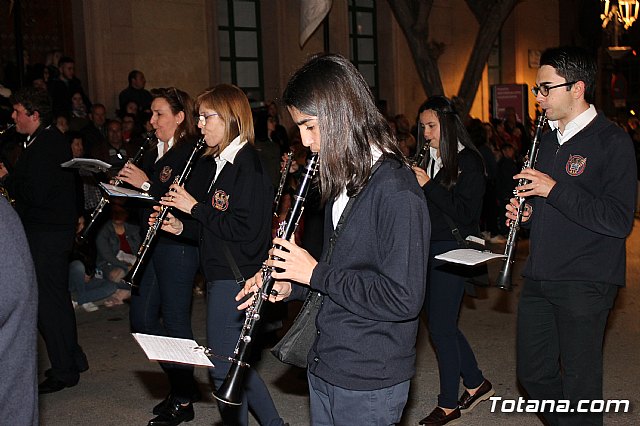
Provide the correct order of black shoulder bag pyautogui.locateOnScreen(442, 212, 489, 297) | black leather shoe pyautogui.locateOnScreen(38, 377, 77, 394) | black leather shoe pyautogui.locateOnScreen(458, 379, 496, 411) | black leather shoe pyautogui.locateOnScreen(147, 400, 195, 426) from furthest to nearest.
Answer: black leather shoe pyautogui.locateOnScreen(38, 377, 77, 394) → black leather shoe pyautogui.locateOnScreen(458, 379, 496, 411) → black leather shoe pyautogui.locateOnScreen(147, 400, 195, 426) → black shoulder bag pyautogui.locateOnScreen(442, 212, 489, 297)

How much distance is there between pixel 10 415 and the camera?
7.42ft

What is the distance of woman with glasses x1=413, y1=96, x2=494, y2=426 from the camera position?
5.12 metres

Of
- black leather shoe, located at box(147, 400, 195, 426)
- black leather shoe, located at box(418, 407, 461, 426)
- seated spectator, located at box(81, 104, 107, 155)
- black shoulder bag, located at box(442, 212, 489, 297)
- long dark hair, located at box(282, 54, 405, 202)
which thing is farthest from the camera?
seated spectator, located at box(81, 104, 107, 155)

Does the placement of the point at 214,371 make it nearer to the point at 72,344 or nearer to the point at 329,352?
the point at 329,352

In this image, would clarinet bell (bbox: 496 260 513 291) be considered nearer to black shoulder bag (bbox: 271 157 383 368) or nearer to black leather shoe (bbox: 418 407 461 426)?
black leather shoe (bbox: 418 407 461 426)

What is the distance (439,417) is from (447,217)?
4.02ft

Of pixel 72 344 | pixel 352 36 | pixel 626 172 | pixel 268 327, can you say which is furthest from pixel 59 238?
pixel 352 36

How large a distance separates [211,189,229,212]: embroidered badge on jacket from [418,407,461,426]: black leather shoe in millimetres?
1868

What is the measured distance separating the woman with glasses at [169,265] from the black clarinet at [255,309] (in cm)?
201

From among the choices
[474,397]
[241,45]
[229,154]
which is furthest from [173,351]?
[241,45]

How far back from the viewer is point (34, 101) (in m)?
5.93

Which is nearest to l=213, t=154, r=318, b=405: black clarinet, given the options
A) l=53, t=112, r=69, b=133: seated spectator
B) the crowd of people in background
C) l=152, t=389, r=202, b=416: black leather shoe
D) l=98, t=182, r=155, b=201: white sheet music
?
the crowd of people in background

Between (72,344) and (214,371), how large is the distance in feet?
6.89

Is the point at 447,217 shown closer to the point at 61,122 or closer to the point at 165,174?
the point at 165,174
